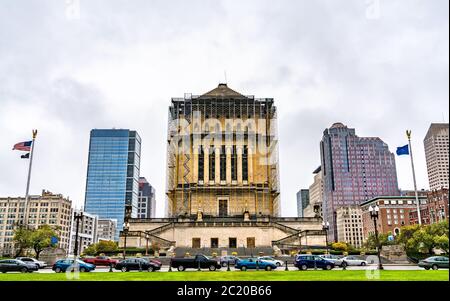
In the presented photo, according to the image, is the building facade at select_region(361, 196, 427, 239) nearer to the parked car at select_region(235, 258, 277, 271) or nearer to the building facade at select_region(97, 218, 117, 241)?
the parked car at select_region(235, 258, 277, 271)

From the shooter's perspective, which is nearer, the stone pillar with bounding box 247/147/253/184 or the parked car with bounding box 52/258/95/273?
the parked car with bounding box 52/258/95/273

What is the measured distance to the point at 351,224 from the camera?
349 feet

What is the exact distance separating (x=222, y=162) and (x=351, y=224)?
67088 millimetres

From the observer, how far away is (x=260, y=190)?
53.0 meters

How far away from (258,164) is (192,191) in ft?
33.9

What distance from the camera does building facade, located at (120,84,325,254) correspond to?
51750mm

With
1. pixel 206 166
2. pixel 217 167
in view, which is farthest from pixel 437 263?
pixel 206 166

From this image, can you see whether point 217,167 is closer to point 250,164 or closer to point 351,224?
point 250,164

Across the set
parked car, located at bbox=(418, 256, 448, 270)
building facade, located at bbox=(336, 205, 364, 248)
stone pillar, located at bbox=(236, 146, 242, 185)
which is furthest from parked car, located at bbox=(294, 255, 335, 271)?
building facade, located at bbox=(336, 205, 364, 248)

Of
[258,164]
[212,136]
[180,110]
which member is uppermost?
[180,110]

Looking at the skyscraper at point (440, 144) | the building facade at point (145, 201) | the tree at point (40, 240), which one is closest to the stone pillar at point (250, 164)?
the tree at point (40, 240)

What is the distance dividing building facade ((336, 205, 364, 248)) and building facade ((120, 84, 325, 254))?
55.7m
